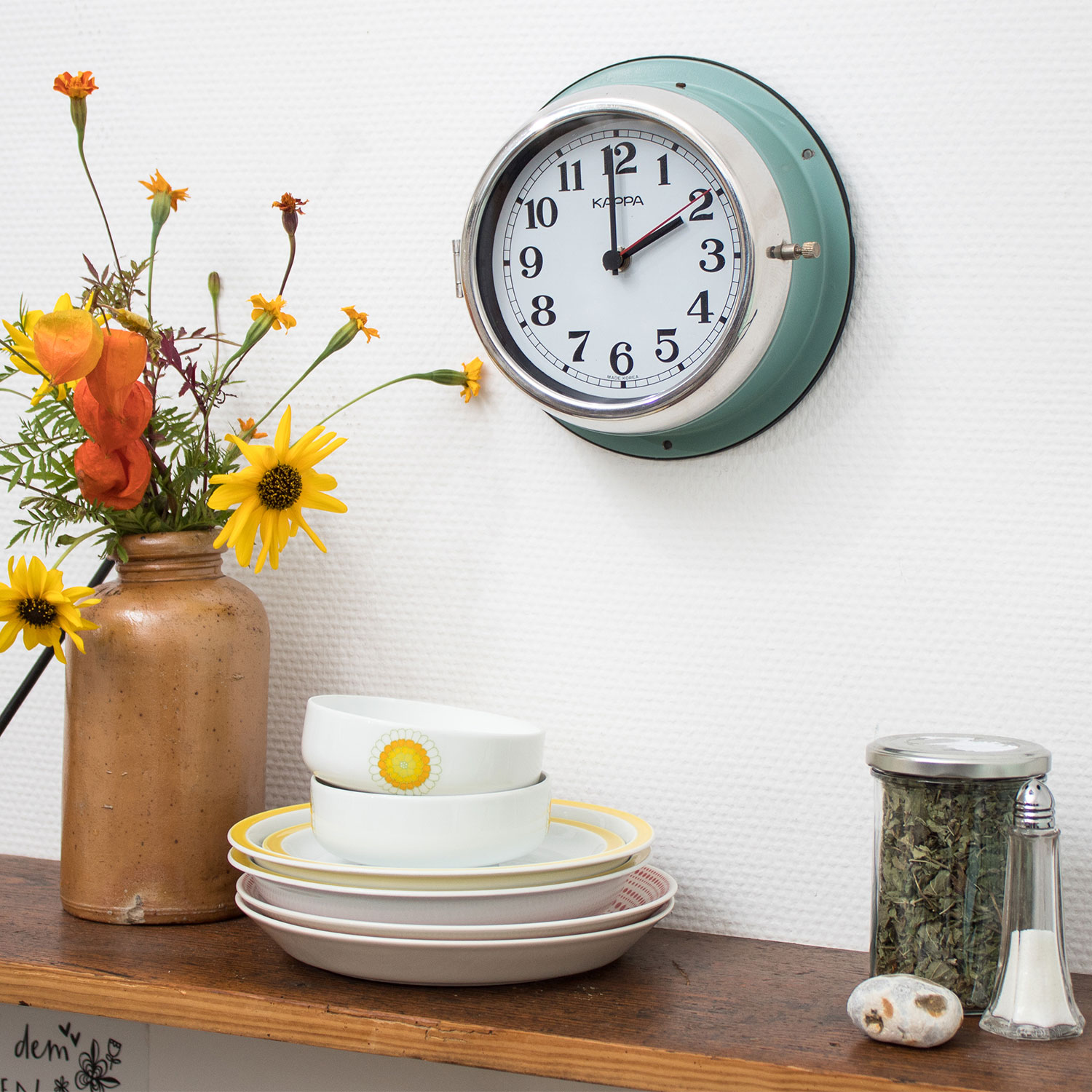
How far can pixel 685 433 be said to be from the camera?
86 cm

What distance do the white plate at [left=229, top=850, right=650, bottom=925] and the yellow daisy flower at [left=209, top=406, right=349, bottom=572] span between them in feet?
0.71

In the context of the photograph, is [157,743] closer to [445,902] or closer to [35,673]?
[35,673]

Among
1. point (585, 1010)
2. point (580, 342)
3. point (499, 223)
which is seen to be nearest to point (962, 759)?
point (585, 1010)

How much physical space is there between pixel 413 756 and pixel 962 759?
34cm

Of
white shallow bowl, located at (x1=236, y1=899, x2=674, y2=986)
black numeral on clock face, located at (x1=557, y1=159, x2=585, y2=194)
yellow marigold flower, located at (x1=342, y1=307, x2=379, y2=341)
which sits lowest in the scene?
white shallow bowl, located at (x1=236, y1=899, x2=674, y2=986)

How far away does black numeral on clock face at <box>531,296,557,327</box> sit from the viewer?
838 mm

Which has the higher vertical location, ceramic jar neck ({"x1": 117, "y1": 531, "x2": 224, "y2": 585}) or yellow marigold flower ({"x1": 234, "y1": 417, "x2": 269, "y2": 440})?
yellow marigold flower ({"x1": 234, "y1": 417, "x2": 269, "y2": 440})

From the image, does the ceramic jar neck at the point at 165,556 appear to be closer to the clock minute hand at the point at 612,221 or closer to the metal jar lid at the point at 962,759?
the clock minute hand at the point at 612,221

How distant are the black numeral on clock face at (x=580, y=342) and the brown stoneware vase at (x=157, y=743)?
32cm

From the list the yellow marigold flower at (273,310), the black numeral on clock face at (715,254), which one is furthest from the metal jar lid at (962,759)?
the yellow marigold flower at (273,310)

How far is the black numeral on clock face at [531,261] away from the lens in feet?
2.75

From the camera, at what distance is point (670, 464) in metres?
0.88

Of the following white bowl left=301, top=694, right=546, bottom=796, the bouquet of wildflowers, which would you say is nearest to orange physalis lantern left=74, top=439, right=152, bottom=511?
the bouquet of wildflowers

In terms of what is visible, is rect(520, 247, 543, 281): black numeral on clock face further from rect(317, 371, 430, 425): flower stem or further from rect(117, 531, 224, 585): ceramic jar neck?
rect(117, 531, 224, 585): ceramic jar neck
